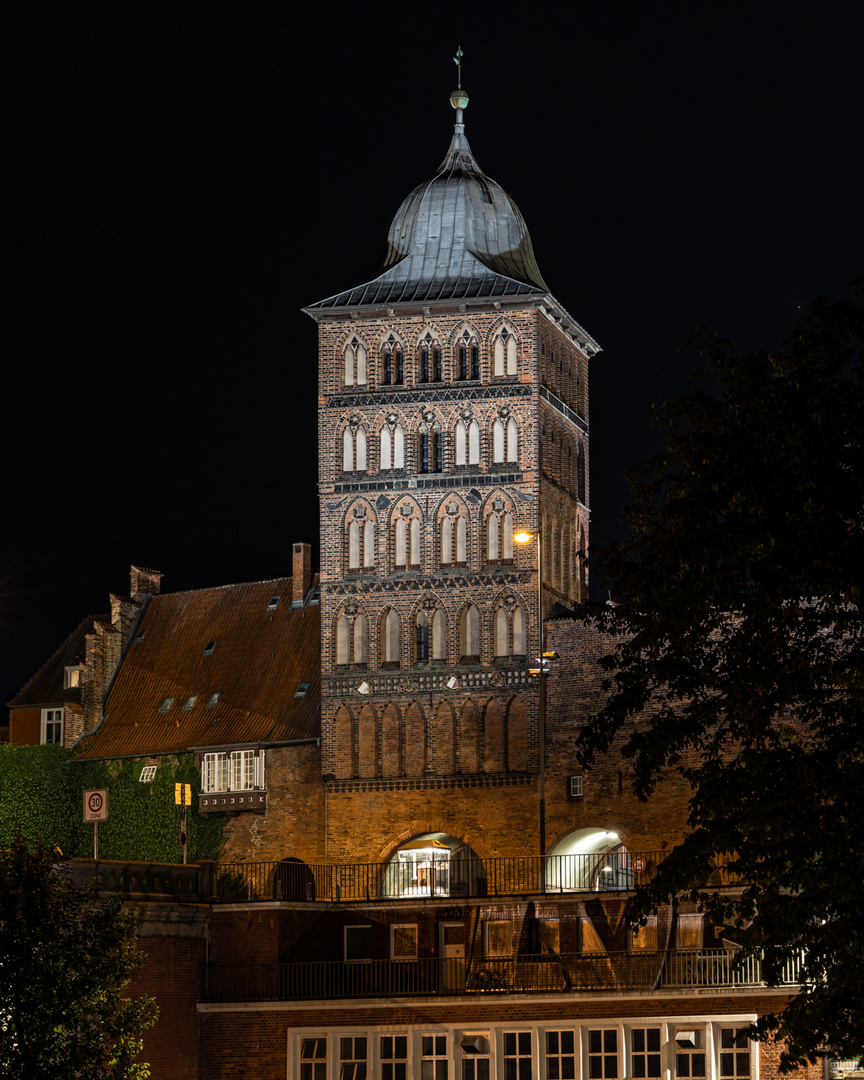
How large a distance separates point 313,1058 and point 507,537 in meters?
19.0

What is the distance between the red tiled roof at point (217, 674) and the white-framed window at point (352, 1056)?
16825mm

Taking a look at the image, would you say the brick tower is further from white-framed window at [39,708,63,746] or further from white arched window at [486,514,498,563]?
white-framed window at [39,708,63,746]

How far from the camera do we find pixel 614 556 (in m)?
31.8

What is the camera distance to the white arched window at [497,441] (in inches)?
2346

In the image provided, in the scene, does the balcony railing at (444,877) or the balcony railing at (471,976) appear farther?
the balcony railing at (444,877)

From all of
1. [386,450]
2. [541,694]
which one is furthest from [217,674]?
[541,694]

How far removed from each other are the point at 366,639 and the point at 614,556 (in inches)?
1135

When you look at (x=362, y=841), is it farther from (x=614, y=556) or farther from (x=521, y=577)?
(x=614, y=556)

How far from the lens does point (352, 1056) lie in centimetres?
4450

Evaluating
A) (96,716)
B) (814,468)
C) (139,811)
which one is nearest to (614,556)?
(814,468)

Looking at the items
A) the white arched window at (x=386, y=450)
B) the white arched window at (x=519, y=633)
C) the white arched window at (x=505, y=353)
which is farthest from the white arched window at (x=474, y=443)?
the white arched window at (x=519, y=633)

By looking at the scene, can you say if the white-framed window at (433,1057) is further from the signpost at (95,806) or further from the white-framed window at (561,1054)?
the signpost at (95,806)

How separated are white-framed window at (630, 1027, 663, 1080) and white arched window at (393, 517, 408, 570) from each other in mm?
20097

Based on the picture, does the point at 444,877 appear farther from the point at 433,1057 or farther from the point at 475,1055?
the point at 475,1055
